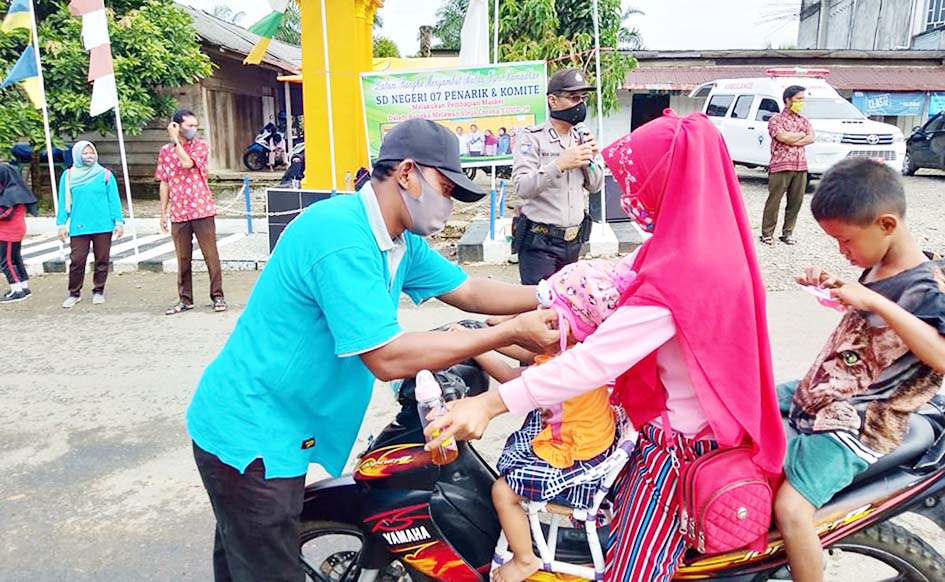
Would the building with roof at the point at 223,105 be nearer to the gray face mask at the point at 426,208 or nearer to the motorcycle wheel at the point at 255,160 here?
the motorcycle wheel at the point at 255,160

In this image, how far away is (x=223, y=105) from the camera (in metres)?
18.8

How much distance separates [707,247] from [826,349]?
75cm

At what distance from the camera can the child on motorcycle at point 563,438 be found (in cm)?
192

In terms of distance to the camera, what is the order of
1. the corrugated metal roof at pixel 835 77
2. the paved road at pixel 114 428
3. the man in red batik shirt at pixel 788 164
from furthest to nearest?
the corrugated metal roof at pixel 835 77 < the man in red batik shirt at pixel 788 164 < the paved road at pixel 114 428

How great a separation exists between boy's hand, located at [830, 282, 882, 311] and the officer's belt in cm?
271

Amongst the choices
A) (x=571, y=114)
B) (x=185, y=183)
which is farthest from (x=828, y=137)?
(x=185, y=183)

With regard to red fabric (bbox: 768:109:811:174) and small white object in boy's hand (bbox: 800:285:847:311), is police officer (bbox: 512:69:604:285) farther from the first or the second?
red fabric (bbox: 768:109:811:174)

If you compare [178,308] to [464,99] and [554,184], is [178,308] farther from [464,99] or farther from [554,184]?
[464,99]

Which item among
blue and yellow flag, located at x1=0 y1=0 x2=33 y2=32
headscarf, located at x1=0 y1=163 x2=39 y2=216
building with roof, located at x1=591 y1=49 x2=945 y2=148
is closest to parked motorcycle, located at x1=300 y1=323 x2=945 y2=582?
headscarf, located at x1=0 y1=163 x2=39 y2=216

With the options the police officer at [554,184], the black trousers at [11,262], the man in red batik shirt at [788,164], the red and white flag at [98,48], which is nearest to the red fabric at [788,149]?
the man in red batik shirt at [788,164]

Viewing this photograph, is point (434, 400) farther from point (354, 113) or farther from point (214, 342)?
point (354, 113)

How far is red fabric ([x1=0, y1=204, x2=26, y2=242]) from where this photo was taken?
24.4 ft

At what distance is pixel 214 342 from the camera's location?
6016 millimetres

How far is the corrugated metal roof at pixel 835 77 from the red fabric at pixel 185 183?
15.0 m
